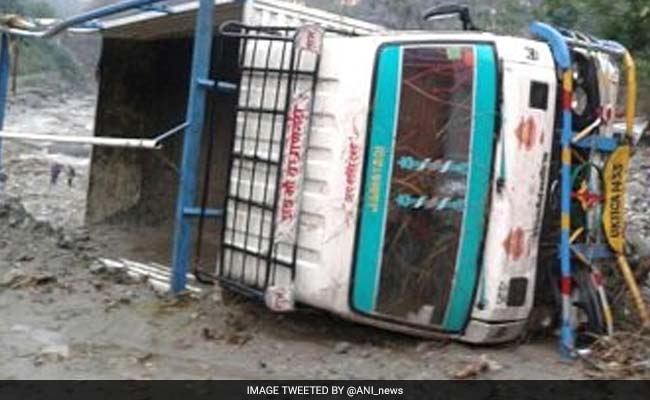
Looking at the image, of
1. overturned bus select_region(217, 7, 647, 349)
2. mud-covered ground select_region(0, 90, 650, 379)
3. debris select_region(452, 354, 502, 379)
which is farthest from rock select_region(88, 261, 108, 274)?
debris select_region(452, 354, 502, 379)

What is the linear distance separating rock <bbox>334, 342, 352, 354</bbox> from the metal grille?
1.37ft

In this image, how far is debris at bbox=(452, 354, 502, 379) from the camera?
14.8ft

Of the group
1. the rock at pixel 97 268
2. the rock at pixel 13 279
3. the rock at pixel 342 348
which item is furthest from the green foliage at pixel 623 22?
the rock at pixel 13 279

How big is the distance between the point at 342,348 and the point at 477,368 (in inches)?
30.7

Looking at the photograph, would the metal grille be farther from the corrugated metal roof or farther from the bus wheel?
the bus wheel

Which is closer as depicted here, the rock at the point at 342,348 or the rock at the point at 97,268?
the rock at the point at 342,348

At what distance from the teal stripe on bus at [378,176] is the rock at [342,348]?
0.86 ft

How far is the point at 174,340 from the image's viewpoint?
5.21 meters

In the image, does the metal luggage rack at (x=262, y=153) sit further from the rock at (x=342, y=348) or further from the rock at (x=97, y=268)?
the rock at (x=97, y=268)

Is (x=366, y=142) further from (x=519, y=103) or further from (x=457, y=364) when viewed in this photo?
(x=457, y=364)

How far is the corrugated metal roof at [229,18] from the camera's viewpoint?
6.61m
